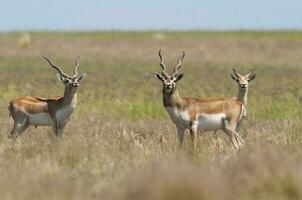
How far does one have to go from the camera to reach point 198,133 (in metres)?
18.2

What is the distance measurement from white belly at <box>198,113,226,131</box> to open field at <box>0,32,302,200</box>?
0.39 meters

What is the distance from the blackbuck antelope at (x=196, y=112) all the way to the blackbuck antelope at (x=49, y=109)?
7.58 ft

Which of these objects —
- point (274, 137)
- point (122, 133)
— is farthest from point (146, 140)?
point (274, 137)

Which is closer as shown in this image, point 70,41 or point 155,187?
point 155,187

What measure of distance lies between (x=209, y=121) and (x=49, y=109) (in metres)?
3.50

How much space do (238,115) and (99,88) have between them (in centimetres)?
1584

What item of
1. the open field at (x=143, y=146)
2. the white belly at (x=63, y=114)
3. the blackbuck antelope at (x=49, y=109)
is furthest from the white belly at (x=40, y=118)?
the open field at (x=143, y=146)

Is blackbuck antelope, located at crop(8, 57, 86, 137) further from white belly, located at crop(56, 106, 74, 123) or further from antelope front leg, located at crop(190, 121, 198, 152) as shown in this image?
antelope front leg, located at crop(190, 121, 198, 152)

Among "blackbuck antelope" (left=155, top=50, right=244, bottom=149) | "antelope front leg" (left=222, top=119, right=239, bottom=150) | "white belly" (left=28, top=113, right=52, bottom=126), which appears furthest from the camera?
"white belly" (left=28, top=113, right=52, bottom=126)

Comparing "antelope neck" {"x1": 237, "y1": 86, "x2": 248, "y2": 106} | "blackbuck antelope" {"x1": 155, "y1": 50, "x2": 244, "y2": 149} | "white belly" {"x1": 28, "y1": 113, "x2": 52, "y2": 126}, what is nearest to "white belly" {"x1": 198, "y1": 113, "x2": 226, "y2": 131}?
"blackbuck antelope" {"x1": 155, "y1": 50, "x2": 244, "y2": 149}

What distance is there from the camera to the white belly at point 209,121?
1727 cm

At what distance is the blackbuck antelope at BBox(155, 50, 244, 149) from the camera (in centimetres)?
1722

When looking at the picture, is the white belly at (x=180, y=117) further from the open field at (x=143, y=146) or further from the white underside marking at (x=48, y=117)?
the white underside marking at (x=48, y=117)

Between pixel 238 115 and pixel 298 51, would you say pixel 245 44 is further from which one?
pixel 238 115
